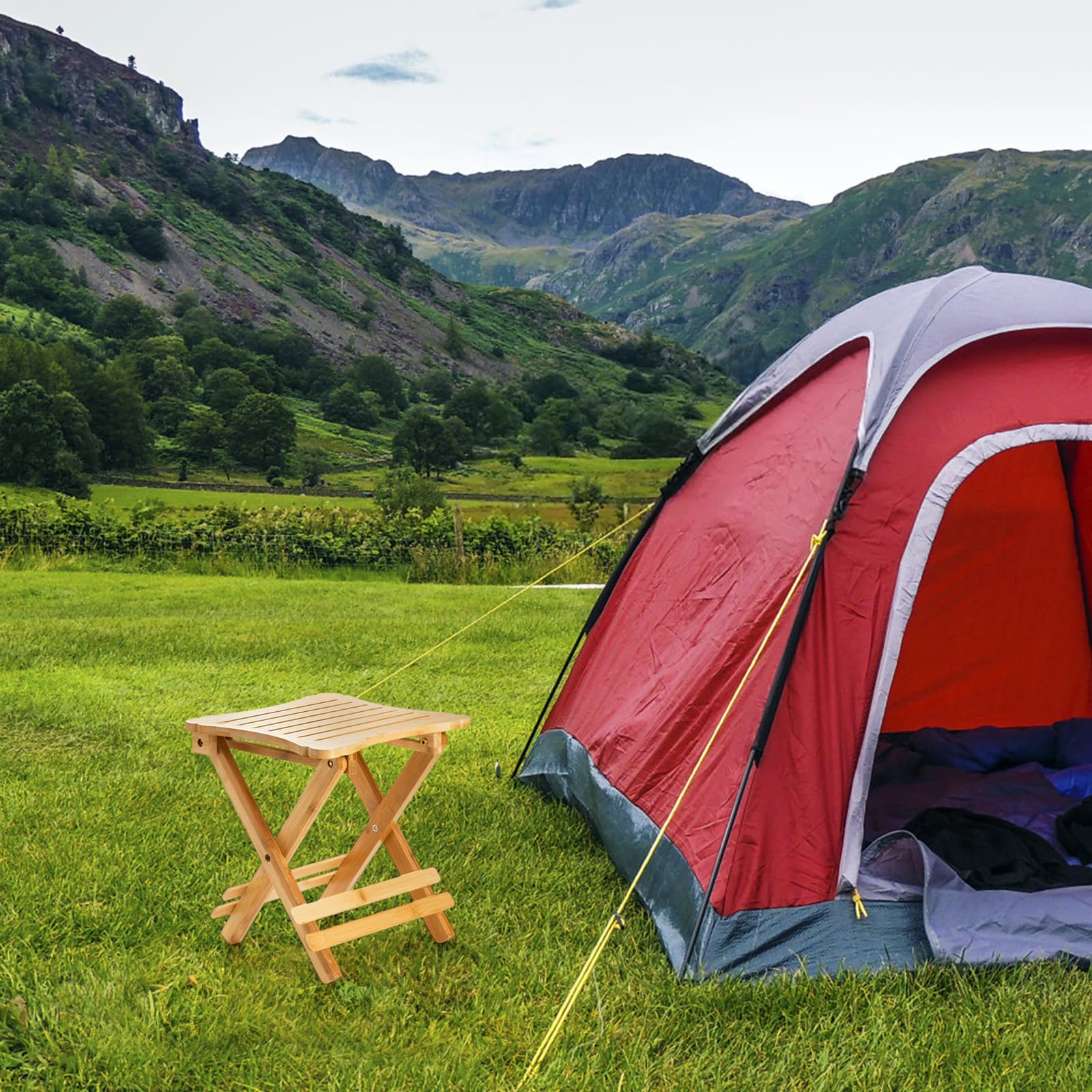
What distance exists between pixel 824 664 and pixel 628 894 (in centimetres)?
96

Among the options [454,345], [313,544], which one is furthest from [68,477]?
[454,345]

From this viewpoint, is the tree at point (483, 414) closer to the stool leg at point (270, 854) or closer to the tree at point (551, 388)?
the tree at point (551, 388)

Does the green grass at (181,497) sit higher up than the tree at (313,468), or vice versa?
the green grass at (181,497)

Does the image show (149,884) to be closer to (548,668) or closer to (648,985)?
(648,985)

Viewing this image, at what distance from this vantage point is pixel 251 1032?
2812 millimetres

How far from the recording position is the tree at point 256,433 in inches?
3292

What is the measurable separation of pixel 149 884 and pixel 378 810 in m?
1.13

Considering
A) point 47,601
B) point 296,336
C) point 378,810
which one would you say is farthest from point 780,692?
point 296,336

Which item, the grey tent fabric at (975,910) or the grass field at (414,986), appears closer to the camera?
the grass field at (414,986)

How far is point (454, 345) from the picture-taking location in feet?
469

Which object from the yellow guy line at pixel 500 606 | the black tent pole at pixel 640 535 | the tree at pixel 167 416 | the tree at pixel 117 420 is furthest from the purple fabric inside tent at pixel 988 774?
the tree at pixel 167 416

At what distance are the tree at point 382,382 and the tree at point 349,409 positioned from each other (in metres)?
4.10

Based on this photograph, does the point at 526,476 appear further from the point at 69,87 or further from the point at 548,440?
the point at 69,87

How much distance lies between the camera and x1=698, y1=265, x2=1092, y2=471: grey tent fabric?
11.2 ft
